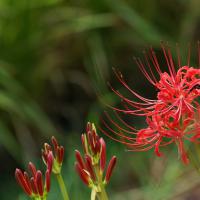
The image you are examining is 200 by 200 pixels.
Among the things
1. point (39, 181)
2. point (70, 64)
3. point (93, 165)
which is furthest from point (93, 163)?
point (70, 64)

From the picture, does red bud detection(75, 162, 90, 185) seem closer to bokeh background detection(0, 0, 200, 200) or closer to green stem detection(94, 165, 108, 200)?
green stem detection(94, 165, 108, 200)

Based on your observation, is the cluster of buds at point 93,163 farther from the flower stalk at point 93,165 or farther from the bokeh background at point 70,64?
the bokeh background at point 70,64

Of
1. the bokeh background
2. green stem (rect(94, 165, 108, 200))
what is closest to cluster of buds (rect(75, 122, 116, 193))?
green stem (rect(94, 165, 108, 200))

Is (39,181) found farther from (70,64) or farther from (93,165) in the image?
(70,64)

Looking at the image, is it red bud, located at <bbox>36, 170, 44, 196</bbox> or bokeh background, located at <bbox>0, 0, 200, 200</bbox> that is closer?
red bud, located at <bbox>36, 170, 44, 196</bbox>

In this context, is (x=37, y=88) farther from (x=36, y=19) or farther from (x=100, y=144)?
(x=100, y=144)

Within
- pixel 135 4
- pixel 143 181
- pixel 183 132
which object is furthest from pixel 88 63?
pixel 183 132

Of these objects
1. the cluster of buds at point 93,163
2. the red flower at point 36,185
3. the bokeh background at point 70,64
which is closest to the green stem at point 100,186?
the cluster of buds at point 93,163

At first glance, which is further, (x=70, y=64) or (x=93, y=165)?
(x=70, y=64)

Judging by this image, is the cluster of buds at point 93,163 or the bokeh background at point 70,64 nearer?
the cluster of buds at point 93,163
